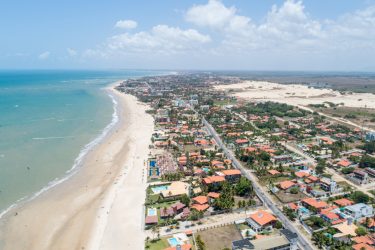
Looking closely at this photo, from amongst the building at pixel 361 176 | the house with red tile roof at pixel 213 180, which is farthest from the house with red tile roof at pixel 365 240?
the house with red tile roof at pixel 213 180

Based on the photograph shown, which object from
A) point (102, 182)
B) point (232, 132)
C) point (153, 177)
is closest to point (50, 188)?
point (102, 182)

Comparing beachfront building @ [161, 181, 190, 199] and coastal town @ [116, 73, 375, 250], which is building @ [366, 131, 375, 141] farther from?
beachfront building @ [161, 181, 190, 199]

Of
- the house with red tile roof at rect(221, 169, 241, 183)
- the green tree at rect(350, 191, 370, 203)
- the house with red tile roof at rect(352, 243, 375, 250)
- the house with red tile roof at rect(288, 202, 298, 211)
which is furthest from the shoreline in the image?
the green tree at rect(350, 191, 370, 203)

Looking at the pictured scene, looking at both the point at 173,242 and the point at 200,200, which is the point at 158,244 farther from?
the point at 200,200

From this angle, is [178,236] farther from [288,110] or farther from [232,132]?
[288,110]

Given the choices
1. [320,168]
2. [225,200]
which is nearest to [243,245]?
[225,200]

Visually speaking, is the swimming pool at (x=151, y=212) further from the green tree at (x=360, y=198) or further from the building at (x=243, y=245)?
the green tree at (x=360, y=198)
